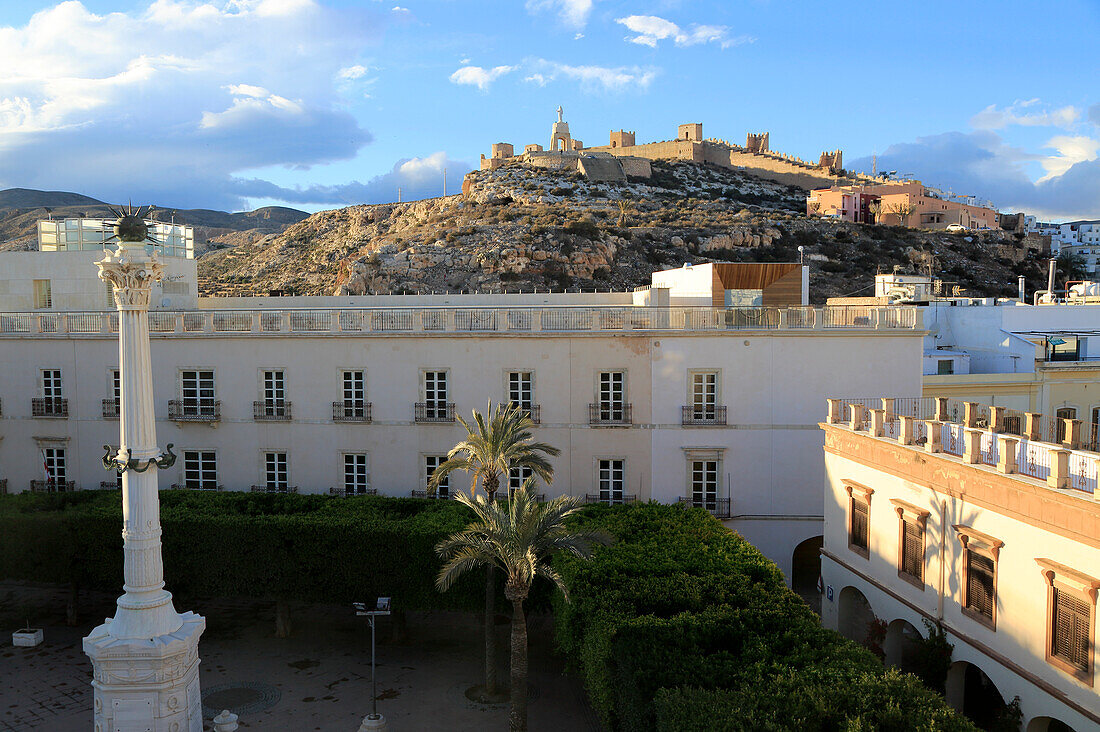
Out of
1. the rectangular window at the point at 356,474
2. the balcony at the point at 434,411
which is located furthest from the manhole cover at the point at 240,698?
the balcony at the point at 434,411

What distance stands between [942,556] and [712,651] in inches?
273

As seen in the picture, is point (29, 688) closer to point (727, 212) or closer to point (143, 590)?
point (143, 590)

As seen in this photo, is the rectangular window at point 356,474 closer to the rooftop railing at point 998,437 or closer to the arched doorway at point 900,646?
the rooftop railing at point 998,437

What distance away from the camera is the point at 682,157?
146750mm

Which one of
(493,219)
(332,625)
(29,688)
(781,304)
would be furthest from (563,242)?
(29,688)

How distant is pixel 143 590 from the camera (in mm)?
16812

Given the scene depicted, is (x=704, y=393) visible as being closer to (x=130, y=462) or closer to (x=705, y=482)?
(x=705, y=482)

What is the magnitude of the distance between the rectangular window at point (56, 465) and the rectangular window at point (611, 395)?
2076 cm

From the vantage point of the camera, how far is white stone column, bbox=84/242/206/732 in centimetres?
1647

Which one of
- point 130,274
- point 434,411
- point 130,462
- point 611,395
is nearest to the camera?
point 130,462

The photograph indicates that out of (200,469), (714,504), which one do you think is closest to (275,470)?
(200,469)

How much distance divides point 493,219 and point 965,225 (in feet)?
246

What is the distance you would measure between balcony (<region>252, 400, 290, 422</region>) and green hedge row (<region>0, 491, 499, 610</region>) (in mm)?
4709

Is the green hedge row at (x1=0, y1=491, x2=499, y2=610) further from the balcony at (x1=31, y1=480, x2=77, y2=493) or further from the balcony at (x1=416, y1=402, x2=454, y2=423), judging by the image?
the balcony at (x1=31, y1=480, x2=77, y2=493)
